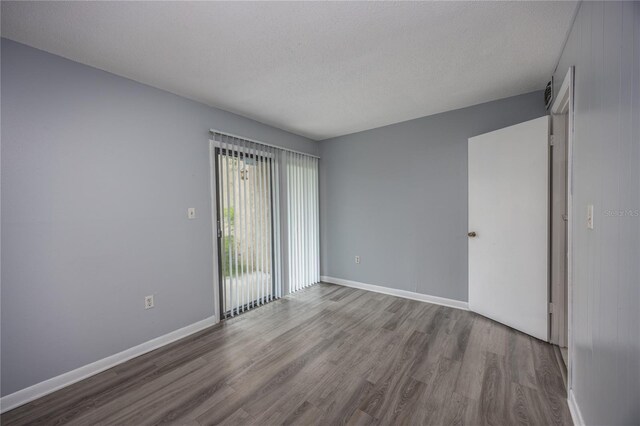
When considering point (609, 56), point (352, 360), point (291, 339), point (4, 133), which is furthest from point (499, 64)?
Answer: point (4, 133)

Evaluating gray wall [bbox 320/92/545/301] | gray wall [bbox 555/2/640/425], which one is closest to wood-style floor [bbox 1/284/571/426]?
gray wall [bbox 555/2/640/425]

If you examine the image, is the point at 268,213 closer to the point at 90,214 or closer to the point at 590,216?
the point at 90,214

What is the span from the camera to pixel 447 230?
3184 mm

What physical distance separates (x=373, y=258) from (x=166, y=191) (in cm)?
290

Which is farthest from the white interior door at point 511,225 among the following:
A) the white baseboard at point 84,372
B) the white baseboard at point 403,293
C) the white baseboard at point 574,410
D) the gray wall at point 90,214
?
the white baseboard at point 84,372

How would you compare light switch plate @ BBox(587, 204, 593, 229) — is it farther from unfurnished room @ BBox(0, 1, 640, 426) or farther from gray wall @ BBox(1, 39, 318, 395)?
gray wall @ BBox(1, 39, 318, 395)

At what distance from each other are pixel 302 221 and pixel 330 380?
8.23ft

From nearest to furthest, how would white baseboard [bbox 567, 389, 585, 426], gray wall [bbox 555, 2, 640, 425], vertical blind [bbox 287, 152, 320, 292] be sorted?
gray wall [bbox 555, 2, 640, 425] → white baseboard [bbox 567, 389, 585, 426] → vertical blind [bbox 287, 152, 320, 292]

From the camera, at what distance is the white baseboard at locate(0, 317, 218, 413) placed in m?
1.67

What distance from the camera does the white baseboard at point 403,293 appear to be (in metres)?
3.13

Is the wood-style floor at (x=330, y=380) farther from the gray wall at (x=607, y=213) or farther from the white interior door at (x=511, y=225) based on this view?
the gray wall at (x=607, y=213)

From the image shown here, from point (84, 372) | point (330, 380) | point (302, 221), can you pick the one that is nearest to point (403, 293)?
point (302, 221)

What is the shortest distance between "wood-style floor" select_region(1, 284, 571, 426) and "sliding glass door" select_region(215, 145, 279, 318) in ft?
1.62

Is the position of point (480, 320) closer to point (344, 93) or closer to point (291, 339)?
point (291, 339)
